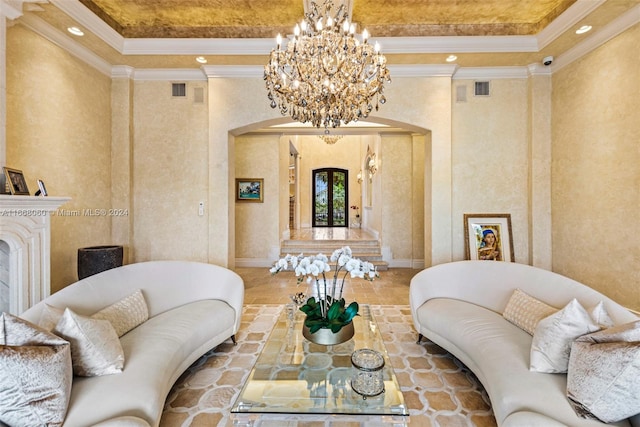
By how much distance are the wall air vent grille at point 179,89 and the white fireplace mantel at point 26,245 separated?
2.46m

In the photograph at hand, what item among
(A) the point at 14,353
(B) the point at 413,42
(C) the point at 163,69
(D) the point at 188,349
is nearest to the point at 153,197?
(C) the point at 163,69

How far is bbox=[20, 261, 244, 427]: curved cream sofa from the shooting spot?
1.49 m

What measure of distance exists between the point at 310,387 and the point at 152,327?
4.65 feet

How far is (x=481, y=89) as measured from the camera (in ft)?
14.2

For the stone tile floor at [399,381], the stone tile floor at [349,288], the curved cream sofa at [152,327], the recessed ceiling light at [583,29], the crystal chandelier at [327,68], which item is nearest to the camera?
the curved cream sofa at [152,327]

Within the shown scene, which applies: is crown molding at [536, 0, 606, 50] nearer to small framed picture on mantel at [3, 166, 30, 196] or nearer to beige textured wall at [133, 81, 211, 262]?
beige textured wall at [133, 81, 211, 262]

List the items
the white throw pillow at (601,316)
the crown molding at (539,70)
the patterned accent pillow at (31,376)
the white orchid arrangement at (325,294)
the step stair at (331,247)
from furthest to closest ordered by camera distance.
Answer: the step stair at (331,247), the crown molding at (539,70), the white orchid arrangement at (325,294), the white throw pillow at (601,316), the patterned accent pillow at (31,376)

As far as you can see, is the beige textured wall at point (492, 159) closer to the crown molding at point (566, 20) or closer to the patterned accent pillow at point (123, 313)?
the crown molding at point (566, 20)

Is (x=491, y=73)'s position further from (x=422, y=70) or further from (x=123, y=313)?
(x=123, y=313)

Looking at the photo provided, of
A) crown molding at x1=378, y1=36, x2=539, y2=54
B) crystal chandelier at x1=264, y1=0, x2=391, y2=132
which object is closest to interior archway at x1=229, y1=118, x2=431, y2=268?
crown molding at x1=378, y1=36, x2=539, y2=54

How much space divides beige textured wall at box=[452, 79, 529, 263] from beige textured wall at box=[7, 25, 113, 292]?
16.8 ft

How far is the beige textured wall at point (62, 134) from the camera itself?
117 inches

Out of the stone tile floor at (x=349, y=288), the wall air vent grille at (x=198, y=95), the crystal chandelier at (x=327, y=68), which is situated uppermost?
the wall air vent grille at (x=198, y=95)

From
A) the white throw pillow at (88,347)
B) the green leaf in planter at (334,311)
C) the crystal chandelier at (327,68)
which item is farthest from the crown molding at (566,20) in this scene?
the white throw pillow at (88,347)
